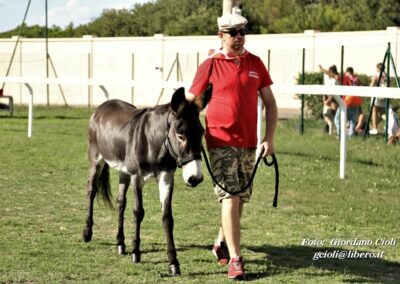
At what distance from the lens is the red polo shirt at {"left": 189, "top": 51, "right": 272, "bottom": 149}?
24.0 ft

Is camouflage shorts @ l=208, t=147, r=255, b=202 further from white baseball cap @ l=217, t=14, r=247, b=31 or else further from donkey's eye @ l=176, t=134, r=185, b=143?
white baseball cap @ l=217, t=14, r=247, b=31

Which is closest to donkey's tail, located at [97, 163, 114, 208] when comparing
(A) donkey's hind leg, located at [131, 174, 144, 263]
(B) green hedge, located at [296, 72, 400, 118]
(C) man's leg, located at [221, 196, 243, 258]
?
Answer: (A) donkey's hind leg, located at [131, 174, 144, 263]

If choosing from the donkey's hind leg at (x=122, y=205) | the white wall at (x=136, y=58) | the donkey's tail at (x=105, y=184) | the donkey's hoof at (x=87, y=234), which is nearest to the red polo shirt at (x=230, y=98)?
the donkey's hind leg at (x=122, y=205)

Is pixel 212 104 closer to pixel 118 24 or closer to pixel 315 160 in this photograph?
pixel 315 160

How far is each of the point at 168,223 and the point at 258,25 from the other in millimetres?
59352

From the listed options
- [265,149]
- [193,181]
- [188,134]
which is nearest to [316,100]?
[265,149]

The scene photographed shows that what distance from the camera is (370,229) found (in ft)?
30.5

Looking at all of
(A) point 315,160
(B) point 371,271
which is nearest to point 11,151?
(A) point 315,160

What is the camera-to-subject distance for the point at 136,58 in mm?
39719

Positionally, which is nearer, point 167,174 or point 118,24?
point 167,174

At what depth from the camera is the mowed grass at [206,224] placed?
7500mm

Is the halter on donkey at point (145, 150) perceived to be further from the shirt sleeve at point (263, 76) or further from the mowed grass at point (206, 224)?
the shirt sleeve at point (263, 76)

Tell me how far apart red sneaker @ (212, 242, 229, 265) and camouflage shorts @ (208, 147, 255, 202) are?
67 cm

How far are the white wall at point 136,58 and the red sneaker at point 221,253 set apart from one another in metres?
27.3
